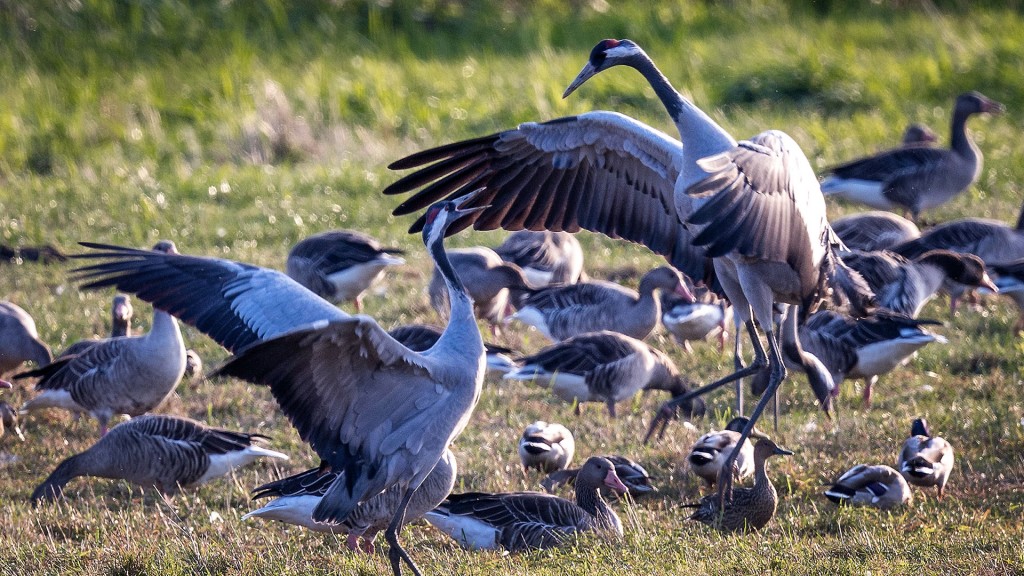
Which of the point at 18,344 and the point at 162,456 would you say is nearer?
the point at 162,456

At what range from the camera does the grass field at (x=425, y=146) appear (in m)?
6.25

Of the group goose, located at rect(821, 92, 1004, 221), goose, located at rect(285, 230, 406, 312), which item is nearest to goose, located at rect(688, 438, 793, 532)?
goose, located at rect(285, 230, 406, 312)

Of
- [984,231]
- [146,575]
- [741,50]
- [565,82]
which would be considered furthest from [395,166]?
[741,50]

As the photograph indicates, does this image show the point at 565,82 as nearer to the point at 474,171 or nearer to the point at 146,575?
the point at 474,171

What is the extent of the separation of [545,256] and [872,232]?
10.3ft

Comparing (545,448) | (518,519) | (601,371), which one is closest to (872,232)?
(601,371)

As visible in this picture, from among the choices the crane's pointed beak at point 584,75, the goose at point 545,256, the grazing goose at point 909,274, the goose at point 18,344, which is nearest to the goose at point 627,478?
the crane's pointed beak at point 584,75

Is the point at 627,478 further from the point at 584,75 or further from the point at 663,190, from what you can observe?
the point at 584,75

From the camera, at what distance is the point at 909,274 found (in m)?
10.1

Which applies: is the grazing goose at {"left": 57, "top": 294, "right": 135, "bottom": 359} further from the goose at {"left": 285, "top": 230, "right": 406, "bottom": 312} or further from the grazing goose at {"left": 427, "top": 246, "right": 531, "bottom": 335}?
the grazing goose at {"left": 427, "top": 246, "right": 531, "bottom": 335}

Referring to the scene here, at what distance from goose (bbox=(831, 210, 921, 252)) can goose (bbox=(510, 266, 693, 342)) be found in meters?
2.24

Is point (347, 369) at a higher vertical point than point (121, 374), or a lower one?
higher

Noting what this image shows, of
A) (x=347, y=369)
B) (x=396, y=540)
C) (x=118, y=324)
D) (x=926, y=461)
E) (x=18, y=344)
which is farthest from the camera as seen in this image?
(x=118, y=324)

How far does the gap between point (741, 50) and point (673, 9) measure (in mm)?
3381
